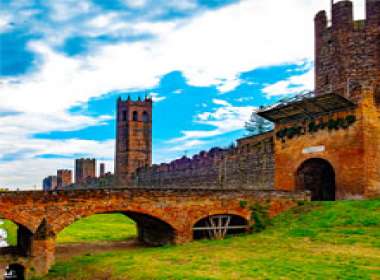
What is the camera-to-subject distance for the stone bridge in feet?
60.4

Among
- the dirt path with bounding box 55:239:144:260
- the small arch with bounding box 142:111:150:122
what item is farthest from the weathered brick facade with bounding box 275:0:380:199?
the small arch with bounding box 142:111:150:122

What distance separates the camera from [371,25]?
26.7m

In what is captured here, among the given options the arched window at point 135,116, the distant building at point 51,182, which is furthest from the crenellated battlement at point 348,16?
the distant building at point 51,182

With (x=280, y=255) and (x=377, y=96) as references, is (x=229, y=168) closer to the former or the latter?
(x=377, y=96)

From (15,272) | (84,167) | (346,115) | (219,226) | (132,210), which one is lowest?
(15,272)

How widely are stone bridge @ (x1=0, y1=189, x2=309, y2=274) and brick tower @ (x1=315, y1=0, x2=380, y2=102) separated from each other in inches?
278

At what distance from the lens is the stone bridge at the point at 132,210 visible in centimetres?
1841

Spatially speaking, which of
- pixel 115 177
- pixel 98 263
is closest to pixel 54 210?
pixel 98 263

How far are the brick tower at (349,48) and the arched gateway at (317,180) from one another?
399cm

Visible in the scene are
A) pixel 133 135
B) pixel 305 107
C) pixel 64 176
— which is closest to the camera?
pixel 305 107

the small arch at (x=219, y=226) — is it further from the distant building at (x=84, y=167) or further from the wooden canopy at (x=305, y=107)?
the distant building at (x=84, y=167)

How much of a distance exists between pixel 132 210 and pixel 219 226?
4028 millimetres

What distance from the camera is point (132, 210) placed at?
20.4 m

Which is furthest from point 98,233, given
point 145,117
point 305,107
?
point 145,117
